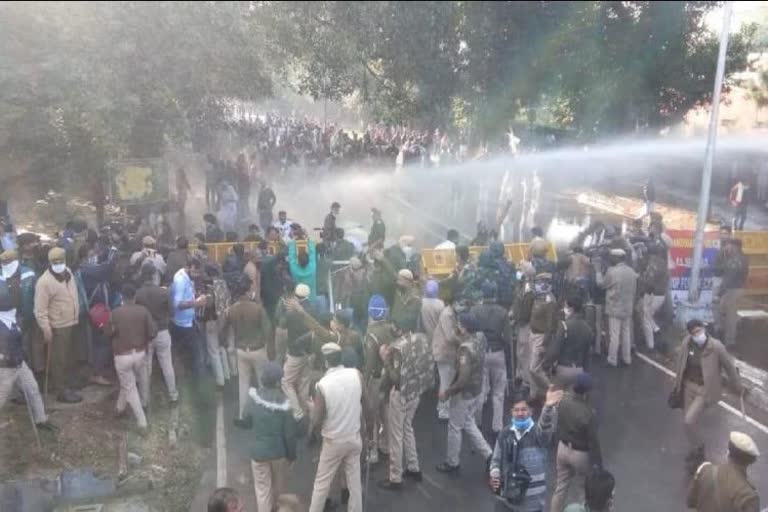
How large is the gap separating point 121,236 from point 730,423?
26.2 feet

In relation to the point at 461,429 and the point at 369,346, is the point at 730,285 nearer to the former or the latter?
the point at 461,429

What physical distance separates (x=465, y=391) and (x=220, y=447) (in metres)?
2.69

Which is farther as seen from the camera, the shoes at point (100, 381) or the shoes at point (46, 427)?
the shoes at point (100, 381)

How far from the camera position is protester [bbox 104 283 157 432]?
721 cm

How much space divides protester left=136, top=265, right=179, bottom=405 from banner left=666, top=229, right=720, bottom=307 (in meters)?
7.56

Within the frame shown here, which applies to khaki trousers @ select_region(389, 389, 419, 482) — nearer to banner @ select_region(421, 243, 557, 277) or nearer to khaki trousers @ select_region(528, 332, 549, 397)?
khaki trousers @ select_region(528, 332, 549, 397)

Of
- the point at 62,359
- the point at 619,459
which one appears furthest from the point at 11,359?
the point at 619,459

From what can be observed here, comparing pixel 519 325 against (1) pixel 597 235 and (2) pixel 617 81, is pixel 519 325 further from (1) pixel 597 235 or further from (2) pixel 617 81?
(1) pixel 597 235

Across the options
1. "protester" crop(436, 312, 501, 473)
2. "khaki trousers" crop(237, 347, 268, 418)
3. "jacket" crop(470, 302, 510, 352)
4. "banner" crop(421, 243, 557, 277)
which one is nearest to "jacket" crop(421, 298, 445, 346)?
"jacket" crop(470, 302, 510, 352)

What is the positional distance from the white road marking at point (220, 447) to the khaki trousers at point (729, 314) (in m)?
7.26

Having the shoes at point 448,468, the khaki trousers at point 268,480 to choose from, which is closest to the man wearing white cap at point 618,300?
the shoes at point 448,468

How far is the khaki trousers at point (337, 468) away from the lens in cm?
580

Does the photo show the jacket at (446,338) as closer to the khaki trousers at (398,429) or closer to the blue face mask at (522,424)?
the khaki trousers at (398,429)

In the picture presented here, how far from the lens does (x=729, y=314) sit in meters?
10.7
